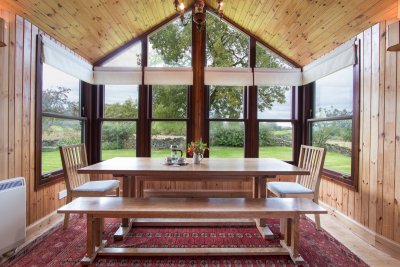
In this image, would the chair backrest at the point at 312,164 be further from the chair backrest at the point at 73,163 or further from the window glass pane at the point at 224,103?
the chair backrest at the point at 73,163

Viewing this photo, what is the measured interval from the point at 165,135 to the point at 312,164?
2.23 meters

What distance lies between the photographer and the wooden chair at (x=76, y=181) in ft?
8.81

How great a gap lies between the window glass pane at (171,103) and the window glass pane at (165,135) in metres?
0.13

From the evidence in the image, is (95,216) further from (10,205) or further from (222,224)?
(222,224)

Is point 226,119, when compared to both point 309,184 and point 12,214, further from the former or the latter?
point 12,214

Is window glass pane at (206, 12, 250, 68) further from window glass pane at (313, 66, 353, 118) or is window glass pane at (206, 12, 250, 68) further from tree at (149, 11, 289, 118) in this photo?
window glass pane at (313, 66, 353, 118)

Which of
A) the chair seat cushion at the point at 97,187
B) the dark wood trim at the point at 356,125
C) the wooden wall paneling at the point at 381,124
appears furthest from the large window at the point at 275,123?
the chair seat cushion at the point at 97,187

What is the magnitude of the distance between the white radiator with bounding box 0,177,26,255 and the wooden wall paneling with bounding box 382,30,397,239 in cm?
329

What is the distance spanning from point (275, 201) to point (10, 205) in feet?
7.58

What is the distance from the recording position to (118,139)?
162 inches

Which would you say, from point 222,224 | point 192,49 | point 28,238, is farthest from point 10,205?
point 192,49

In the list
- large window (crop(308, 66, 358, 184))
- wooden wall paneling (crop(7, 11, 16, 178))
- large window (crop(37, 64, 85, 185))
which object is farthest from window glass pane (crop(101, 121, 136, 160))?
large window (crop(308, 66, 358, 184))

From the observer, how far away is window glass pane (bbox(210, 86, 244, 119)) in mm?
4098

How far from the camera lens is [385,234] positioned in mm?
2316
